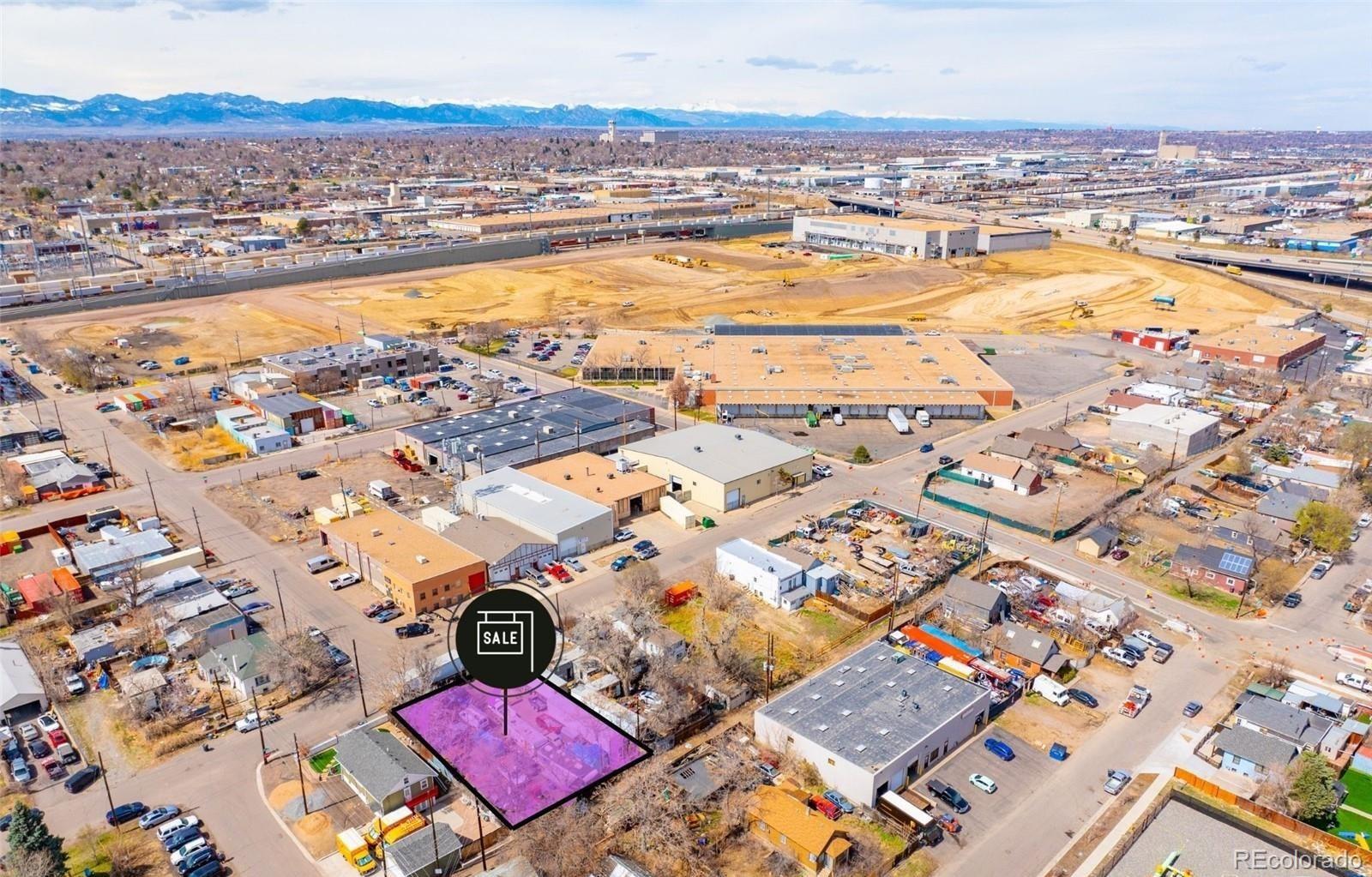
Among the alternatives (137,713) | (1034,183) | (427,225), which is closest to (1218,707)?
(137,713)

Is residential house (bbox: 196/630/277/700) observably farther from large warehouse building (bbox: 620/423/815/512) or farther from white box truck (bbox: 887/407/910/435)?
white box truck (bbox: 887/407/910/435)

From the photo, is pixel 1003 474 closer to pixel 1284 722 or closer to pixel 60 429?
pixel 1284 722

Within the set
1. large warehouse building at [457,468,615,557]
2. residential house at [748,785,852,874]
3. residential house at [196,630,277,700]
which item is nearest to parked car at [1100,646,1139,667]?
residential house at [748,785,852,874]

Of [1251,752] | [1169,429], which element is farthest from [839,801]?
[1169,429]

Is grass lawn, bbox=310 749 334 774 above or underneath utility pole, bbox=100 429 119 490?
underneath

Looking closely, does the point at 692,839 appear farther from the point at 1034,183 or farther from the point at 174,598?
the point at 1034,183

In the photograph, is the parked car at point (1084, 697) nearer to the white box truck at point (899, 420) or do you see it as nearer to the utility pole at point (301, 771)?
the utility pole at point (301, 771)
